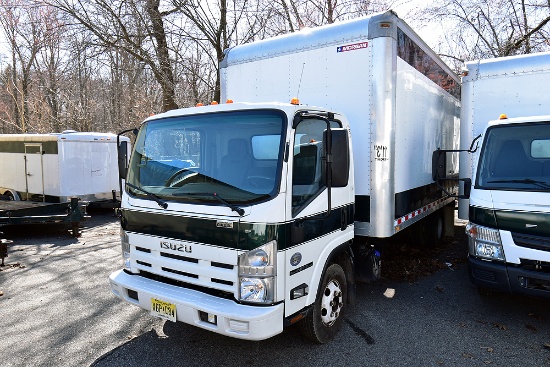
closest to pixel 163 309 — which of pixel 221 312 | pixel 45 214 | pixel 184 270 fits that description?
pixel 184 270

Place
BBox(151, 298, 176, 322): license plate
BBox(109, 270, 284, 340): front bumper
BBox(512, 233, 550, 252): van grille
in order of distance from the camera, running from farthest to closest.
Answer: BBox(512, 233, 550, 252): van grille < BBox(151, 298, 176, 322): license plate < BBox(109, 270, 284, 340): front bumper

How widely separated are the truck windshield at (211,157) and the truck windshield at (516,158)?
110 inches

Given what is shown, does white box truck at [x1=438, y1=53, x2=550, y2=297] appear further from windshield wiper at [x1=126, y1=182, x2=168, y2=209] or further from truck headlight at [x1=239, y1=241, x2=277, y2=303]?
windshield wiper at [x1=126, y1=182, x2=168, y2=209]

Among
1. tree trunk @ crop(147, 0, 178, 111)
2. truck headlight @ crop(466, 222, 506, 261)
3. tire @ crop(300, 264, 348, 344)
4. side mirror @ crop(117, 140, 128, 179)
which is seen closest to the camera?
tire @ crop(300, 264, 348, 344)

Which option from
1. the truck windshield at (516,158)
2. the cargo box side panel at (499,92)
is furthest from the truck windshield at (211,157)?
the cargo box side panel at (499,92)

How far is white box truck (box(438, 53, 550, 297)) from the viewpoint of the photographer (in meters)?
4.08

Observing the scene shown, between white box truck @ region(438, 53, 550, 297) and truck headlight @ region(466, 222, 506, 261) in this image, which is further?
truck headlight @ region(466, 222, 506, 261)

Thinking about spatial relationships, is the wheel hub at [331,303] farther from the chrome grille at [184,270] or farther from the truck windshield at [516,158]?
the truck windshield at [516,158]

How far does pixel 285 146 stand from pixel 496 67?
13.4 feet

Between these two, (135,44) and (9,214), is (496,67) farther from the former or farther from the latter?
(135,44)

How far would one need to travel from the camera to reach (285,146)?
332 cm

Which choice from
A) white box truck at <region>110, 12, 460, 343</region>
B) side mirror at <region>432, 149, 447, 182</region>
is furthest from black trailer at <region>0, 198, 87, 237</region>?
side mirror at <region>432, 149, 447, 182</region>

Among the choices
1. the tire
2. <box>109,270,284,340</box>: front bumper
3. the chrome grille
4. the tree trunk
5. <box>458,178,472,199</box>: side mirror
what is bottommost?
the tire

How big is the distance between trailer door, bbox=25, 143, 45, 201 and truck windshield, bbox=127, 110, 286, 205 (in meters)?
8.73
